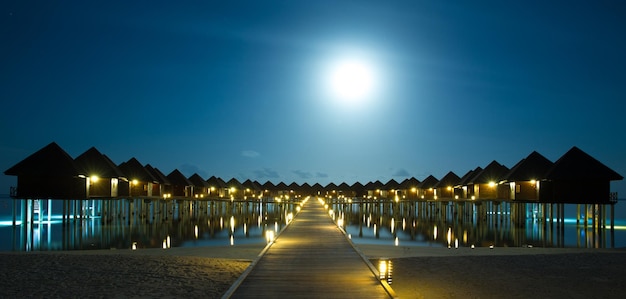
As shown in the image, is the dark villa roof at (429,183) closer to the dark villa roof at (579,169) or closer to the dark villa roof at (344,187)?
the dark villa roof at (579,169)

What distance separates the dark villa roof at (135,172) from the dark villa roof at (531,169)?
28.7 m

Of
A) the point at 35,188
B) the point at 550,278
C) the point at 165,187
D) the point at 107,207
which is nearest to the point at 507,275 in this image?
the point at 550,278

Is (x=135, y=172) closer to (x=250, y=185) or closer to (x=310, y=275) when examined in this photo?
(x=310, y=275)

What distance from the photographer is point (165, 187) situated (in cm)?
5194

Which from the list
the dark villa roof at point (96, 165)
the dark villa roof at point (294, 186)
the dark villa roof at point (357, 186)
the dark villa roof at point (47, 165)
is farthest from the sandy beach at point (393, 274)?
the dark villa roof at point (294, 186)

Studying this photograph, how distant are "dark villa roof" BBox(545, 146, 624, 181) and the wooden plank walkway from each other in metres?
22.2

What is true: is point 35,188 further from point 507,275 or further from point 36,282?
point 507,275

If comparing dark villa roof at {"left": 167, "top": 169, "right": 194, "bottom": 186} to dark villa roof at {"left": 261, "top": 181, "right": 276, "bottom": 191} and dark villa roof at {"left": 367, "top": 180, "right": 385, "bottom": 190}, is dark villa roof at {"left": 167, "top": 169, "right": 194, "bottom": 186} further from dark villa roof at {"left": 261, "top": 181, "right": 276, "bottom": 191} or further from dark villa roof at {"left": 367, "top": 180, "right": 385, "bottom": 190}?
dark villa roof at {"left": 367, "top": 180, "right": 385, "bottom": 190}

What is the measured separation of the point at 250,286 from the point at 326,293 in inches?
55.0

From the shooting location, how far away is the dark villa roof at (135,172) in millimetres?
42156

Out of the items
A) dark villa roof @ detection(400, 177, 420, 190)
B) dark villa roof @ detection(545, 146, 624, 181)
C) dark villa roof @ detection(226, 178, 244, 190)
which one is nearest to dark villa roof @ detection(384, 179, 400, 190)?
dark villa roof @ detection(400, 177, 420, 190)

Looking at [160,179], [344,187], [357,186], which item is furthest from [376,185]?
[160,179]

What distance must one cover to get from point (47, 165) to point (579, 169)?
1326 inches

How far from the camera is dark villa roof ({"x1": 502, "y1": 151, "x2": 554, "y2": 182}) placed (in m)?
35.9
